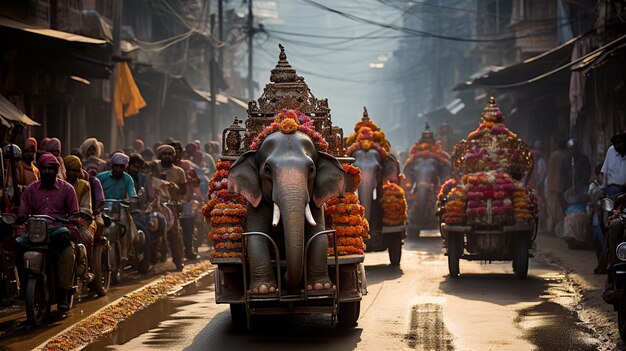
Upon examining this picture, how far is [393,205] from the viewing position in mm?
21047

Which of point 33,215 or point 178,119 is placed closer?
point 33,215

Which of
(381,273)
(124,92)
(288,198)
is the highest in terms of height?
(124,92)

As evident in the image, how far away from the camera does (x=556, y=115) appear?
3941 cm

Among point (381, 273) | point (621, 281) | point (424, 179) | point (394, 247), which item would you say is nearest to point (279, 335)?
point (621, 281)

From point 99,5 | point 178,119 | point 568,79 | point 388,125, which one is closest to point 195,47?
point 178,119

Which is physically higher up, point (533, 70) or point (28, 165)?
point (533, 70)

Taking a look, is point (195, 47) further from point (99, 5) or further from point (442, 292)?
point (442, 292)

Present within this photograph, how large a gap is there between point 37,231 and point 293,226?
3.35m

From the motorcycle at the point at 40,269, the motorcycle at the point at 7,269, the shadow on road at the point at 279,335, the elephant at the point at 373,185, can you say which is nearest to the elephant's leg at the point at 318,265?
the shadow on road at the point at 279,335

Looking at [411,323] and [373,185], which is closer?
[411,323]

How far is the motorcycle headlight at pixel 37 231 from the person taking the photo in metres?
13.8

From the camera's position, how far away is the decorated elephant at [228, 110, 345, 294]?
12.2 metres

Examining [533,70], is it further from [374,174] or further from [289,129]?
[289,129]

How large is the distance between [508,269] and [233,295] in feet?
29.0
